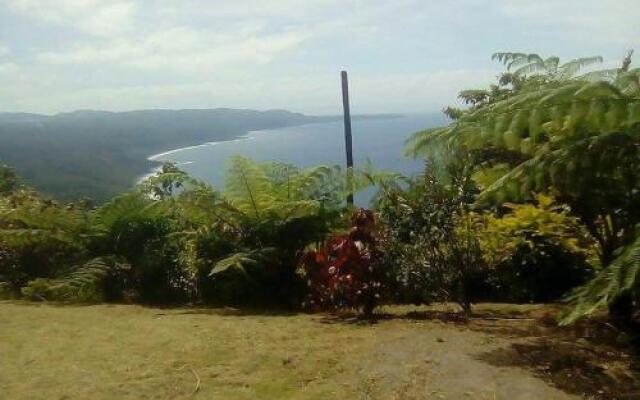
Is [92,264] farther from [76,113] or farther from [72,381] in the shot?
[76,113]

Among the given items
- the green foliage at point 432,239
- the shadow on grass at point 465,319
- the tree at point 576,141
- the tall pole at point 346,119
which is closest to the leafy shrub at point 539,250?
the green foliage at point 432,239

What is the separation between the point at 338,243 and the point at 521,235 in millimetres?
1909

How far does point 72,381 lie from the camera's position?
412 cm

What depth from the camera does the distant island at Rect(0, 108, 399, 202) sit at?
30297 millimetres

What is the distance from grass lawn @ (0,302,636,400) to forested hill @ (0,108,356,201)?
5.78 meters

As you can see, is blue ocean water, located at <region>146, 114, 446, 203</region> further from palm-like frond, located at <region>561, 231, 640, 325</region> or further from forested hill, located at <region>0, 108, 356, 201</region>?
forested hill, located at <region>0, 108, 356, 201</region>

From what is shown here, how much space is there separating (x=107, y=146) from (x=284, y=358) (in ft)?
173

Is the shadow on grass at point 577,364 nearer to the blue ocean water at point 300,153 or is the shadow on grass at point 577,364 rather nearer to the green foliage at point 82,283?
the blue ocean water at point 300,153

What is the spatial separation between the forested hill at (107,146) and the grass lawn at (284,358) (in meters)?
5.78

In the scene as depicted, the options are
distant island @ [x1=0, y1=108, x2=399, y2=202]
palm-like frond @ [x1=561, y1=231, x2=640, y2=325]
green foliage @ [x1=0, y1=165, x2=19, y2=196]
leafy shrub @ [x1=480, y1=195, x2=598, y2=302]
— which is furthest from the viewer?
distant island @ [x1=0, y1=108, x2=399, y2=202]

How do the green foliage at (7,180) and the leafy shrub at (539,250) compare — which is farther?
the green foliage at (7,180)

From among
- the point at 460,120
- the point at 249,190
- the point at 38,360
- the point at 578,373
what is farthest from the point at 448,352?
the point at 249,190

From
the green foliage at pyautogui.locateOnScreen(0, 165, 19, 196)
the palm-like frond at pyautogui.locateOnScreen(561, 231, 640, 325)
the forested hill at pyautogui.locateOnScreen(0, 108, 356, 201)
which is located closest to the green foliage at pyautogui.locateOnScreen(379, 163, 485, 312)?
the palm-like frond at pyautogui.locateOnScreen(561, 231, 640, 325)

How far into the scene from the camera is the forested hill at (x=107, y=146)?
30344 millimetres
